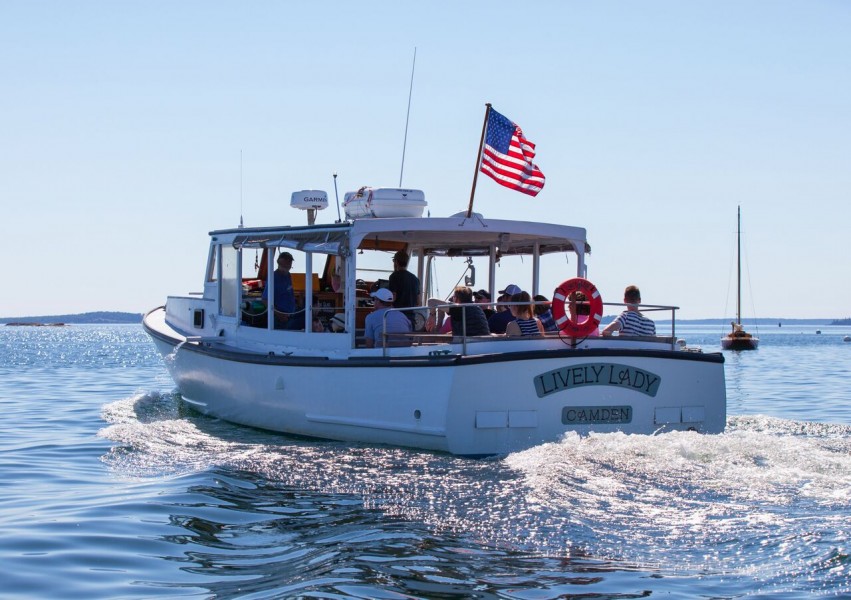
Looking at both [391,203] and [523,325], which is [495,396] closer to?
[523,325]

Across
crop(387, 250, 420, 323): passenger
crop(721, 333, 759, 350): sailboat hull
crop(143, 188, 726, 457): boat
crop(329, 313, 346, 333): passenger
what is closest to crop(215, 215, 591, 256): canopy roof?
crop(143, 188, 726, 457): boat

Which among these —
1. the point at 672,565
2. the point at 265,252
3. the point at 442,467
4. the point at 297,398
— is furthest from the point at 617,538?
the point at 265,252

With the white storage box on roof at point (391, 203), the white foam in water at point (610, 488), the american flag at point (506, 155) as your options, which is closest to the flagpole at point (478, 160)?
the american flag at point (506, 155)

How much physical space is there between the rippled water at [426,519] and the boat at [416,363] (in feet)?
1.12

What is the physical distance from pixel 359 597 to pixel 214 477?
13.5ft

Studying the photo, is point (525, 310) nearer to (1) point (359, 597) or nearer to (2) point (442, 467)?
(2) point (442, 467)

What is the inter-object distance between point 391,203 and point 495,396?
3.57 m

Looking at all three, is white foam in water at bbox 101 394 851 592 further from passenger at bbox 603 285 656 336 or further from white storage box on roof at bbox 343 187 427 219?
white storage box on roof at bbox 343 187 427 219

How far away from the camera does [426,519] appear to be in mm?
7613

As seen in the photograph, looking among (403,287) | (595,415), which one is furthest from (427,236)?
(595,415)

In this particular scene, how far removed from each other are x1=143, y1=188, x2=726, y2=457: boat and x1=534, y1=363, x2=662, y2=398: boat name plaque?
14 millimetres

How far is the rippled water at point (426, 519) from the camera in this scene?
242 inches

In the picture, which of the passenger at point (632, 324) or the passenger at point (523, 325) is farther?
the passenger at point (632, 324)

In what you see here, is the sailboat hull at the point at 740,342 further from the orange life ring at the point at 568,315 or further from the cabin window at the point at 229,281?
the orange life ring at the point at 568,315
